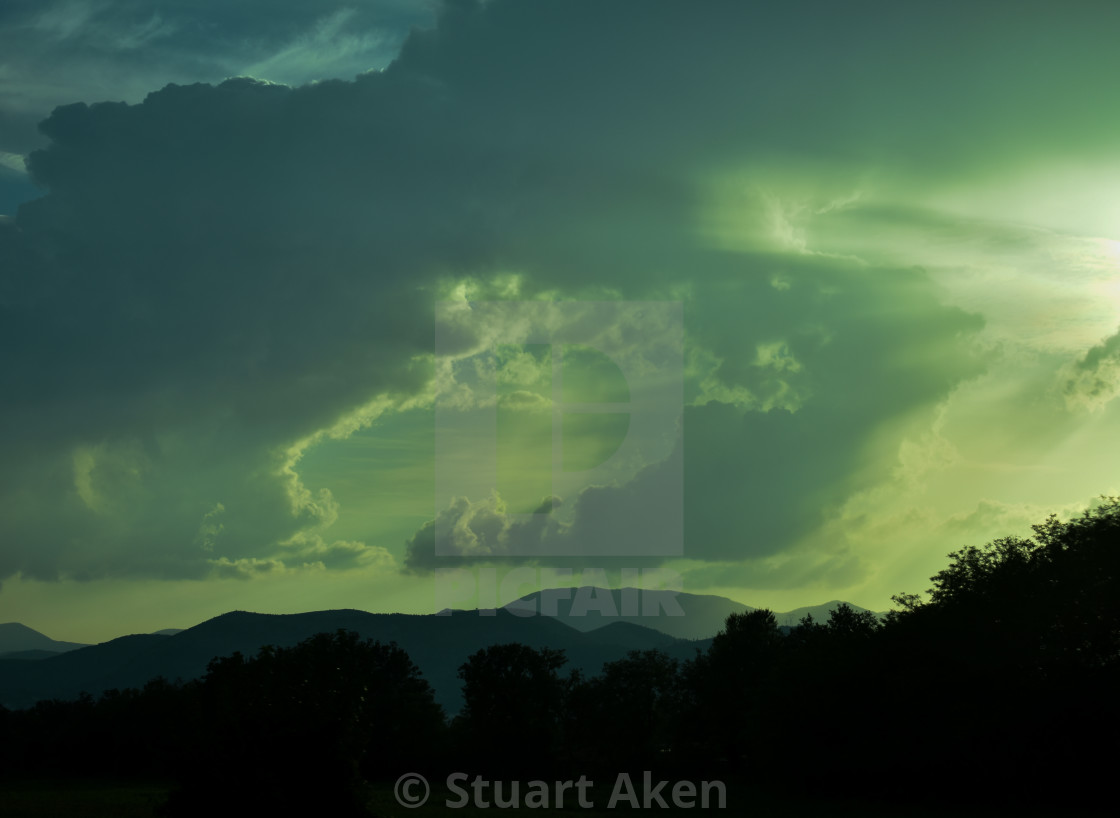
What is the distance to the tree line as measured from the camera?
22.4m

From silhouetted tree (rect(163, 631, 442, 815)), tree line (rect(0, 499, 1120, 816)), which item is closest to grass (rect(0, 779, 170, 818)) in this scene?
tree line (rect(0, 499, 1120, 816))

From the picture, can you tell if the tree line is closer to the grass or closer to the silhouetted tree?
the silhouetted tree

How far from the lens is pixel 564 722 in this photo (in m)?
97.2

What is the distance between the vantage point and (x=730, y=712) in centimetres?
9094

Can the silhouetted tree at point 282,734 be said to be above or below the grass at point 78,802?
above

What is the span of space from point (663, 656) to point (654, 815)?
5695cm

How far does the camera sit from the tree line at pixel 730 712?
22438 millimetres

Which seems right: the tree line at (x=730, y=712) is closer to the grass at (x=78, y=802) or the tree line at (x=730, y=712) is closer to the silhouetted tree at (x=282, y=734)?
the silhouetted tree at (x=282, y=734)

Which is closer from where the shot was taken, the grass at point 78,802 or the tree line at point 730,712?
the tree line at point 730,712

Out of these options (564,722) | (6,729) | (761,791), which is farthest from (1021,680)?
(6,729)

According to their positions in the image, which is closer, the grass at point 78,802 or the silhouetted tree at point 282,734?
the silhouetted tree at point 282,734

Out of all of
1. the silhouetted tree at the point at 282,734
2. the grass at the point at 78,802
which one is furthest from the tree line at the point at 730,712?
the grass at the point at 78,802

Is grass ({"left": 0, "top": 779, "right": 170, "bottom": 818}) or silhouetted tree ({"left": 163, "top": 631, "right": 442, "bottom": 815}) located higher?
→ silhouetted tree ({"left": 163, "top": 631, "right": 442, "bottom": 815})

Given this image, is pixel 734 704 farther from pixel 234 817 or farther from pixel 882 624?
pixel 234 817
